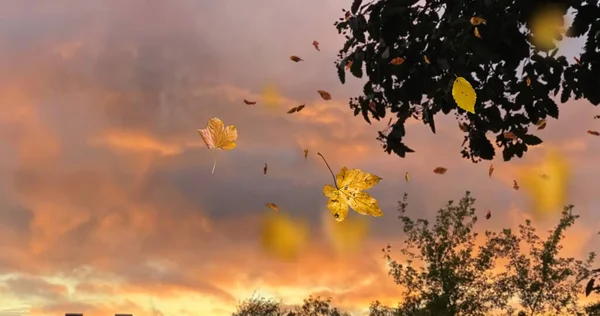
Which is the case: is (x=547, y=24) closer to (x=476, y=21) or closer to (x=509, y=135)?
(x=476, y=21)

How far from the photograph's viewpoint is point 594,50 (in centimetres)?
624

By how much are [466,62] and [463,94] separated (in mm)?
705

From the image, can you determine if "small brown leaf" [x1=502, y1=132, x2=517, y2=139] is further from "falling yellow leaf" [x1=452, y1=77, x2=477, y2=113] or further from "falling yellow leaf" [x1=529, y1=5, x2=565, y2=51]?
"falling yellow leaf" [x1=529, y1=5, x2=565, y2=51]

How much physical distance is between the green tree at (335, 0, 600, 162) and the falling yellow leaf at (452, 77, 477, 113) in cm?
20

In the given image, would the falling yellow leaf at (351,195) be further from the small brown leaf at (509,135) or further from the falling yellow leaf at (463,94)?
the small brown leaf at (509,135)

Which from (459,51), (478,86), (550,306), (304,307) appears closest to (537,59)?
(459,51)

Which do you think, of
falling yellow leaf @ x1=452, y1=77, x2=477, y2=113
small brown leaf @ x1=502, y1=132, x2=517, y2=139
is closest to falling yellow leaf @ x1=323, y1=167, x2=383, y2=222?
falling yellow leaf @ x1=452, y1=77, x2=477, y2=113

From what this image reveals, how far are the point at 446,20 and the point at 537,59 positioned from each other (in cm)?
88

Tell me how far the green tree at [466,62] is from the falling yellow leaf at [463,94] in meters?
0.20

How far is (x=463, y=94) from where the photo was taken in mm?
5039

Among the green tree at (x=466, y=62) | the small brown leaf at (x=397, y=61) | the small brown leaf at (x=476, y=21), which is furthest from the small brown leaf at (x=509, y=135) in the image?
the small brown leaf at (x=476, y=21)

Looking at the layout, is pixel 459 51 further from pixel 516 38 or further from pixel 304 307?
pixel 304 307

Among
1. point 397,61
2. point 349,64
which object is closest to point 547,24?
point 397,61

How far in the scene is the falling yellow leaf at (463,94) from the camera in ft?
15.5
